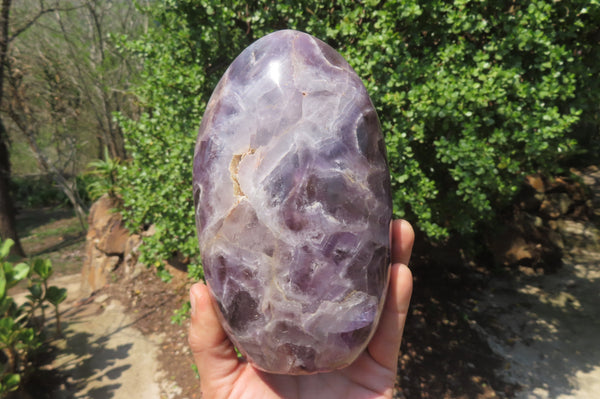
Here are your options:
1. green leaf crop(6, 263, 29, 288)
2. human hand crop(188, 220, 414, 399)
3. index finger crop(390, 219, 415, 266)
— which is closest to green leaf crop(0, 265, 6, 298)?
green leaf crop(6, 263, 29, 288)

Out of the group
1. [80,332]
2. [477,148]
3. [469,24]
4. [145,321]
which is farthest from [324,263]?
[80,332]

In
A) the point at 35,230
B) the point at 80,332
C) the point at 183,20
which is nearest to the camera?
the point at 183,20

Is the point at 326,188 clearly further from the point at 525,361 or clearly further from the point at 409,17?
the point at 525,361

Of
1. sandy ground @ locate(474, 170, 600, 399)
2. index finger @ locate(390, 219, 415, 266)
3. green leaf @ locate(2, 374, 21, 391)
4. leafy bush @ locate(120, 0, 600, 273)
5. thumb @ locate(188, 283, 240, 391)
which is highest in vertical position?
leafy bush @ locate(120, 0, 600, 273)

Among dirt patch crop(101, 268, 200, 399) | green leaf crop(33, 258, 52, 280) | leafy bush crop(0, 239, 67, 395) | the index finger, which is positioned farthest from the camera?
green leaf crop(33, 258, 52, 280)

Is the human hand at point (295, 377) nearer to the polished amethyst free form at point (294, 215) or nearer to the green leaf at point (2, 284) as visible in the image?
the polished amethyst free form at point (294, 215)

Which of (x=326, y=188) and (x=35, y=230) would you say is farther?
(x=35, y=230)

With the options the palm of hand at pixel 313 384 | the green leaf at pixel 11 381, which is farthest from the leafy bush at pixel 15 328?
the palm of hand at pixel 313 384

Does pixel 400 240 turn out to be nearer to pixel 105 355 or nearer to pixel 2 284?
pixel 2 284

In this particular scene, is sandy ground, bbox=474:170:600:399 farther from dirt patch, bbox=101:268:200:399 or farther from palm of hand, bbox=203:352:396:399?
dirt patch, bbox=101:268:200:399
